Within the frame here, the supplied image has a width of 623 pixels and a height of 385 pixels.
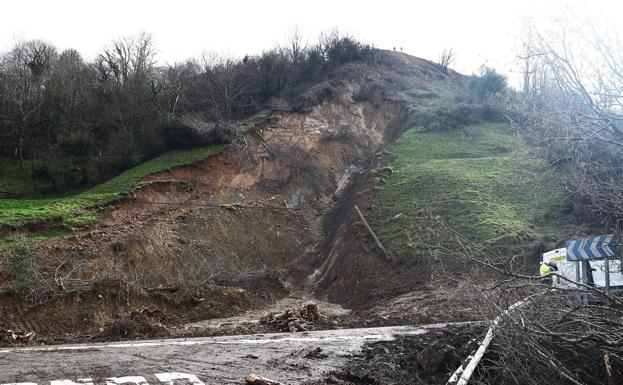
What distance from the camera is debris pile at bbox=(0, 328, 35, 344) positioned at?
41.5ft

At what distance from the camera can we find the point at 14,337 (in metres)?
12.8

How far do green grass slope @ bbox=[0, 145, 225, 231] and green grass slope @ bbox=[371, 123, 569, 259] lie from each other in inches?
417

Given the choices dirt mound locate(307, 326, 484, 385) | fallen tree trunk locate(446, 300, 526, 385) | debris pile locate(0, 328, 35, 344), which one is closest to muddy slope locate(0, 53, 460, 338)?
debris pile locate(0, 328, 35, 344)

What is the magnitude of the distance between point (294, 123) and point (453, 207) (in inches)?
555

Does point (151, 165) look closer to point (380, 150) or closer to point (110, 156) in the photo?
point (110, 156)

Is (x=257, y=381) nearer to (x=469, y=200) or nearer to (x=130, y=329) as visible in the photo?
(x=130, y=329)

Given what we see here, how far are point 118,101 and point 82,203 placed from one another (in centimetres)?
1694

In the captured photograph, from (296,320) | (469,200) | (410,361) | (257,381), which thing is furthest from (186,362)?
(469,200)

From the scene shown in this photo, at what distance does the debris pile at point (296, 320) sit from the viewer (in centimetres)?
1331

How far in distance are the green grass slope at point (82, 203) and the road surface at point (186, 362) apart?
456 inches

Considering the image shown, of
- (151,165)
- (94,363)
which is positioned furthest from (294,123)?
(94,363)

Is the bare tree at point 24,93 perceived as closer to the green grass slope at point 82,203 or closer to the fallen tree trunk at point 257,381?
the green grass slope at point 82,203

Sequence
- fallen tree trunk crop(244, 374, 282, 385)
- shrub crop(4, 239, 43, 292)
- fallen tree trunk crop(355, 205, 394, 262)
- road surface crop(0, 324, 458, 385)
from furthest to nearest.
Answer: fallen tree trunk crop(355, 205, 394, 262) → shrub crop(4, 239, 43, 292) → road surface crop(0, 324, 458, 385) → fallen tree trunk crop(244, 374, 282, 385)

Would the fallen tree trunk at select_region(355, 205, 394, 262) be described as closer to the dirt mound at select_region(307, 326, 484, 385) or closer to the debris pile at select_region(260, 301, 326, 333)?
the debris pile at select_region(260, 301, 326, 333)
